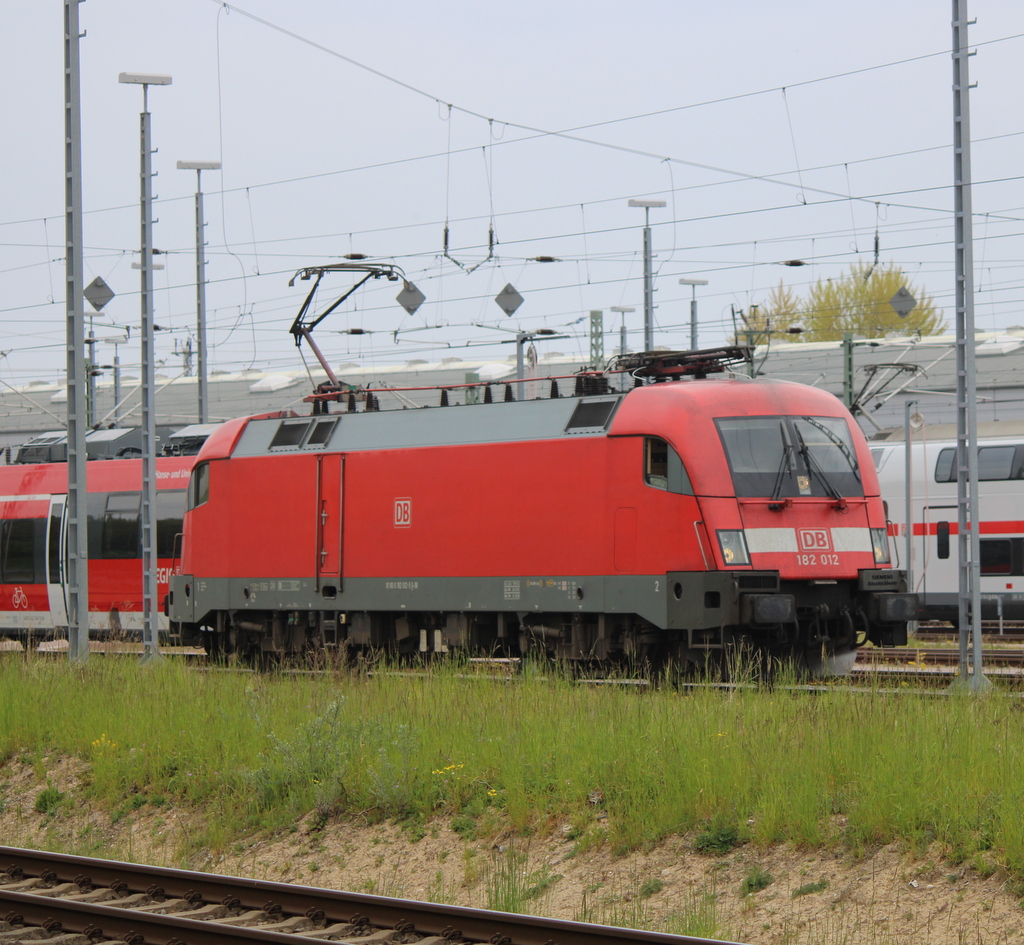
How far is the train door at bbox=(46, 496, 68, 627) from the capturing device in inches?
946

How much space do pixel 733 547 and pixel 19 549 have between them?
15463 mm

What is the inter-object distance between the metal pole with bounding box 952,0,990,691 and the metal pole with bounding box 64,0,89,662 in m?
9.84

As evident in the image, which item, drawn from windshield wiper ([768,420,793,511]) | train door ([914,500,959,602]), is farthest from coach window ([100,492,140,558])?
train door ([914,500,959,602])

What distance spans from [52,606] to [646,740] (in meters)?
17.0

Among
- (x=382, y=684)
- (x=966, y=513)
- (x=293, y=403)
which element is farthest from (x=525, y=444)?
(x=293, y=403)

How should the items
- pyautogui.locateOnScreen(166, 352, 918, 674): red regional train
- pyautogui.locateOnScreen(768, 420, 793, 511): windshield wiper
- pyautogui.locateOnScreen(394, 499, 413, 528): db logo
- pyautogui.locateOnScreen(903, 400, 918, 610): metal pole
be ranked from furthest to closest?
pyautogui.locateOnScreen(903, 400, 918, 610): metal pole, pyautogui.locateOnScreen(394, 499, 413, 528): db logo, pyautogui.locateOnScreen(768, 420, 793, 511): windshield wiper, pyautogui.locateOnScreen(166, 352, 918, 674): red regional train

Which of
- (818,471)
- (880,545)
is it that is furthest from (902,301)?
(818,471)

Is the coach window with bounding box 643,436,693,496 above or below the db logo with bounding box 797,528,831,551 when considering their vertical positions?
above

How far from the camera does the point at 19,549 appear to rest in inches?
975

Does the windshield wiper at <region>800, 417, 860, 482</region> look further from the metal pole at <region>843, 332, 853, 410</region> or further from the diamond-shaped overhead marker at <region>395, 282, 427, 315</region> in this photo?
the metal pole at <region>843, 332, 853, 410</region>

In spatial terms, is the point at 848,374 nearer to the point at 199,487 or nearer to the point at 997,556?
the point at 997,556

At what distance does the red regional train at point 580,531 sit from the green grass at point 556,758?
194 centimetres

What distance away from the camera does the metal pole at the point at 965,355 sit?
1394cm

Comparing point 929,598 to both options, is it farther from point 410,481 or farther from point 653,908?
point 653,908
